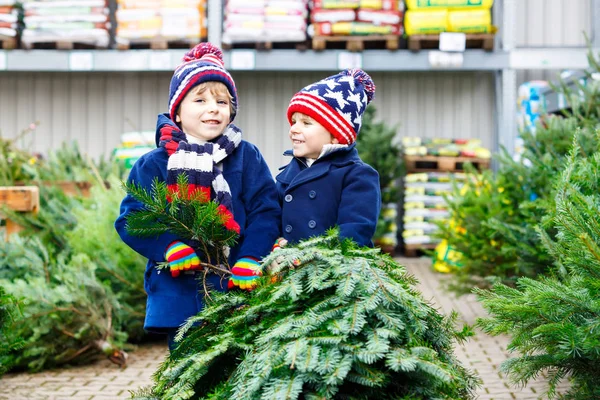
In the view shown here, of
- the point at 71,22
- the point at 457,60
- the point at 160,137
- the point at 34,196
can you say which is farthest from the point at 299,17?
the point at 160,137

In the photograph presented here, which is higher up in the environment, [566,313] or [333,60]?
[333,60]

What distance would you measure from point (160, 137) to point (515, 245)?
3.18 m

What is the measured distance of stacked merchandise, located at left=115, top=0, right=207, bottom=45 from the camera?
9.41 meters

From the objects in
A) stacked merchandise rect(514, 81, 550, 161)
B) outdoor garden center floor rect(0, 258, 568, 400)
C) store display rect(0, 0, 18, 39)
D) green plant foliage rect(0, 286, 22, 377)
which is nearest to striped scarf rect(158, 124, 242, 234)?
green plant foliage rect(0, 286, 22, 377)

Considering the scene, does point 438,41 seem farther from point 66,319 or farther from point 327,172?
point 327,172

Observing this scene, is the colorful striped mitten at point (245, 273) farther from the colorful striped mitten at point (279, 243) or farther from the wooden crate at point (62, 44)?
the wooden crate at point (62, 44)

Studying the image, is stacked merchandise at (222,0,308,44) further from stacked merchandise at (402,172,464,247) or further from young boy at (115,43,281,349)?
young boy at (115,43,281,349)

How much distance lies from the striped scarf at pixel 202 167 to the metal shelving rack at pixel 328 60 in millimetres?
6558

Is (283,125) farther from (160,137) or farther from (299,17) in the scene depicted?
(160,137)

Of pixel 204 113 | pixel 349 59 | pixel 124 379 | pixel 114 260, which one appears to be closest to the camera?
pixel 204 113

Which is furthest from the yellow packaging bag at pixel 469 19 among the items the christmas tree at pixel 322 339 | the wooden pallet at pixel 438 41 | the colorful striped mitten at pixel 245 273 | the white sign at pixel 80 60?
the christmas tree at pixel 322 339

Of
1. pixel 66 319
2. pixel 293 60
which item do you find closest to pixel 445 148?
pixel 293 60

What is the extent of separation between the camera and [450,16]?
9250mm

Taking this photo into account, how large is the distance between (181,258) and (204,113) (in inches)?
21.9
